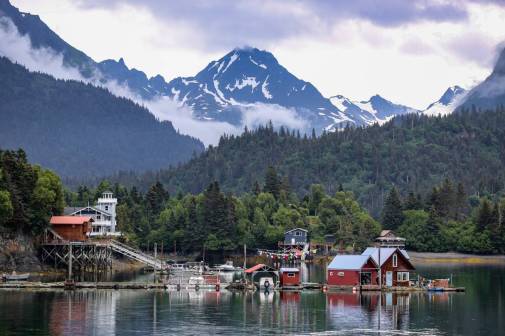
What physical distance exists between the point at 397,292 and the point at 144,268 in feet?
197

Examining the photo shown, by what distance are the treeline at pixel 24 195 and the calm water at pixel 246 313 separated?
24.2 meters

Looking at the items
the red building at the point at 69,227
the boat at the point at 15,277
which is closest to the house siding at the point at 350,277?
the boat at the point at 15,277

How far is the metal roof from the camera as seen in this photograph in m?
122

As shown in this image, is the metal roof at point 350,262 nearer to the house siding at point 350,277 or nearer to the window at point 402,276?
the house siding at point 350,277

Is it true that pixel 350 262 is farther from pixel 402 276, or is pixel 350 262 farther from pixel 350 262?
pixel 402 276

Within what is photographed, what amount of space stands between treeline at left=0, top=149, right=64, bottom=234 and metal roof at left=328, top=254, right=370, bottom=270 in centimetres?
4495

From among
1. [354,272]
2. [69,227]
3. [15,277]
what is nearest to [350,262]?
[354,272]

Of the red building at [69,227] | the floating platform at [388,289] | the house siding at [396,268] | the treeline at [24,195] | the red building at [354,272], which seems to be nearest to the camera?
the floating platform at [388,289]

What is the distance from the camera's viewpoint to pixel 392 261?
124 meters

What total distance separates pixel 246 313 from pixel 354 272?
29.7m

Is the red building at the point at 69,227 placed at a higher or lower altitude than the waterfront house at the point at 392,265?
higher

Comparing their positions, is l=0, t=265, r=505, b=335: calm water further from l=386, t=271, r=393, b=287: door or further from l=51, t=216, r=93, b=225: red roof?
l=51, t=216, r=93, b=225: red roof

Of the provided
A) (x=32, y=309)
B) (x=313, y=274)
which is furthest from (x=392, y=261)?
(x=32, y=309)

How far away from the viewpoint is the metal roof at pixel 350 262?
122m
